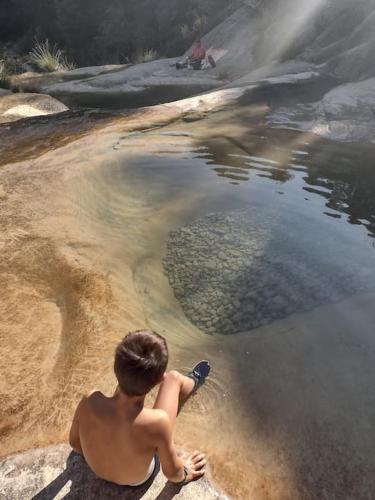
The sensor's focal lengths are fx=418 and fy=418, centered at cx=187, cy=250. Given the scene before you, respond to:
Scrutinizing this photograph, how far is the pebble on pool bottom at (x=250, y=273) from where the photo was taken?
3479 mm

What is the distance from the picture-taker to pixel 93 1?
26.4 m

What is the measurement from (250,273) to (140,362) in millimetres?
2371

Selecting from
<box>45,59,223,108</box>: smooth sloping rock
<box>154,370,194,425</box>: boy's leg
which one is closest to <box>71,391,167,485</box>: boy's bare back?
<box>154,370,194,425</box>: boy's leg

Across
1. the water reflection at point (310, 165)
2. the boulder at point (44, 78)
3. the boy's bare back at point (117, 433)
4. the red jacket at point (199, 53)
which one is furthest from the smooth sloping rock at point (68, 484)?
the red jacket at point (199, 53)

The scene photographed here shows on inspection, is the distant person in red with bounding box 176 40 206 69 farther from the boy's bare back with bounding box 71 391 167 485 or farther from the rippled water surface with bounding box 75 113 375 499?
the boy's bare back with bounding box 71 391 167 485

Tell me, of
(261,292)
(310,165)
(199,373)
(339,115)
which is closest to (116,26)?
(339,115)

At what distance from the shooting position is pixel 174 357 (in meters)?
2.98

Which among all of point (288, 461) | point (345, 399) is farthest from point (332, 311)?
point (288, 461)

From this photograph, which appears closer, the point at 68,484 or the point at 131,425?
the point at 131,425

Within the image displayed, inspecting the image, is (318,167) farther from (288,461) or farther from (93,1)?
(93,1)

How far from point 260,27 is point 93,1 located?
15859 mm

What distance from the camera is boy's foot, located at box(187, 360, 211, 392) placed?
2.73m

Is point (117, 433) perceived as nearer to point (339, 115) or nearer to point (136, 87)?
point (339, 115)

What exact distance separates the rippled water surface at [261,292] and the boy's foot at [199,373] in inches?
3.7
